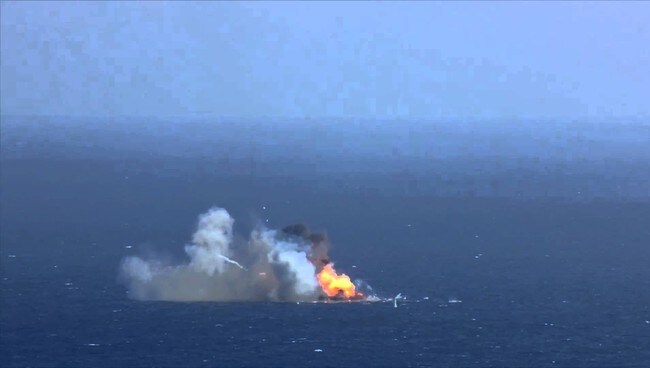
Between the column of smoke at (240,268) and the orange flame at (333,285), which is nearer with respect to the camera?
the column of smoke at (240,268)

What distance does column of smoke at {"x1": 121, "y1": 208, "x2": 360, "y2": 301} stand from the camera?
142 meters

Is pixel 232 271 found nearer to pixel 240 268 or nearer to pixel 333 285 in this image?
pixel 240 268

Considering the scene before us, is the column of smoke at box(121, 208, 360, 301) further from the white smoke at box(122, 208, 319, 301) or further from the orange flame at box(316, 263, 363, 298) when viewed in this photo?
the orange flame at box(316, 263, 363, 298)

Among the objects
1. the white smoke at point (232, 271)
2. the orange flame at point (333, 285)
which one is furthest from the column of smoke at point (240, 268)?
the orange flame at point (333, 285)

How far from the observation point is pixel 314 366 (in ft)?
380

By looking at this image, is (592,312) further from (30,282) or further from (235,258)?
(30,282)

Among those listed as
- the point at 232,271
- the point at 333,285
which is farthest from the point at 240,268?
the point at 333,285

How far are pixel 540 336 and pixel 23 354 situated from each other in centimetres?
4884

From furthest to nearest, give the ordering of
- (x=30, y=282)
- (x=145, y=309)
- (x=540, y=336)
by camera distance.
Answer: (x=30, y=282)
(x=145, y=309)
(x=540, y=336)

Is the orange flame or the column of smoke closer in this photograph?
the column of smoke

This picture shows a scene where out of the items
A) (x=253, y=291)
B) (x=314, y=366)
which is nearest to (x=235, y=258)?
(x=253, y=291)

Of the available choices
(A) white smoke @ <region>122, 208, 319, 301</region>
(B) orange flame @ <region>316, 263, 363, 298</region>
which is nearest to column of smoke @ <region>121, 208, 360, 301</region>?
(A) white smoke @ <region>122, 208, 319, 301</region>

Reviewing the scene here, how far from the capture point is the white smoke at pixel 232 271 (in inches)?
5591

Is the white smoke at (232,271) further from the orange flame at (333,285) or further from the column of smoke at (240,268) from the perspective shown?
the orange flame at (333,285)
